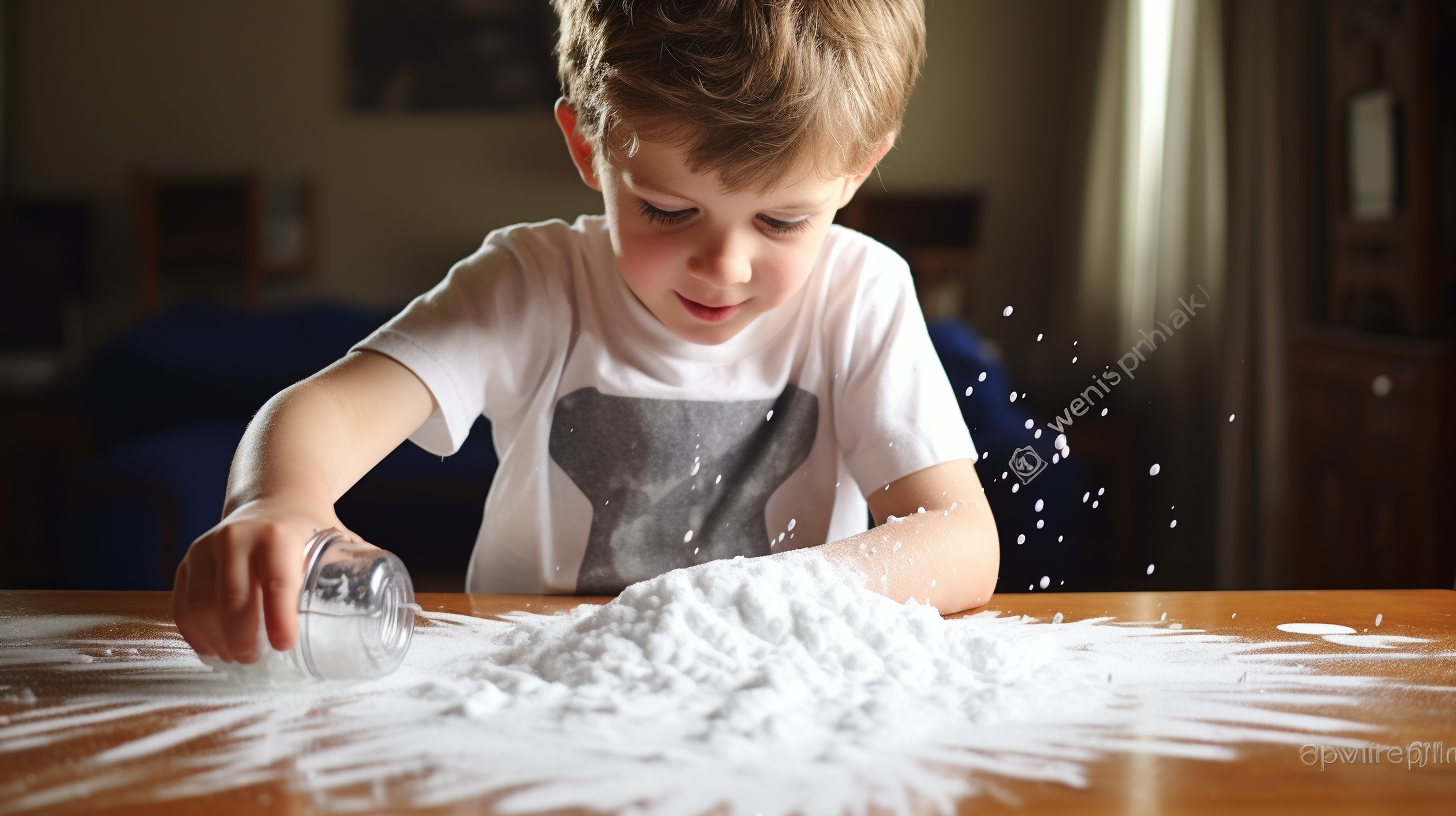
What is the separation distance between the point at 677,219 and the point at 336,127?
394cm

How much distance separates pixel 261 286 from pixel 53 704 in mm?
4093

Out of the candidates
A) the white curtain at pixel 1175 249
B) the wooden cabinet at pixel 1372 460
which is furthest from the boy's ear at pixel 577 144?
the white curtain at pixel 1175 249

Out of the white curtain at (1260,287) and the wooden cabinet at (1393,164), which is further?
the white curtain at (1260,287)

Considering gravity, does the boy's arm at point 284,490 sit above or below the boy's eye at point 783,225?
below

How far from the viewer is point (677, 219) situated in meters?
0.78

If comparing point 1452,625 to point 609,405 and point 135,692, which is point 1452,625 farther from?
point 135,692

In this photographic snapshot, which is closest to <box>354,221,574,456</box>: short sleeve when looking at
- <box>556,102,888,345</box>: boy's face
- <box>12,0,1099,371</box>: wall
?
<box>556,102,888,345</box>: boy's face

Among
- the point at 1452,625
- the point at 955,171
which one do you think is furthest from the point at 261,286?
the point at 1452,625

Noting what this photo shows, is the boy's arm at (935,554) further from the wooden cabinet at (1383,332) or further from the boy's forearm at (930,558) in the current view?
the wooden cabinet at (1383,332)

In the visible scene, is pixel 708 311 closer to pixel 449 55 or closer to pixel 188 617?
pixel 188 617

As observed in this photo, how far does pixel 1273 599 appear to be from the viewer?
2.52 feet

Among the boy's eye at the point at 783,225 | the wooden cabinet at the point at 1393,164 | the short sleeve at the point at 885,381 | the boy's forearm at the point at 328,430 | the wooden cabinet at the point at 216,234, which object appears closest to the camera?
the boy's forearm at the point at 328,430

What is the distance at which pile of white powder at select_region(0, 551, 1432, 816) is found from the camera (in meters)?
0.44

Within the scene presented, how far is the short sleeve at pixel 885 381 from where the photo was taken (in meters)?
0.90
